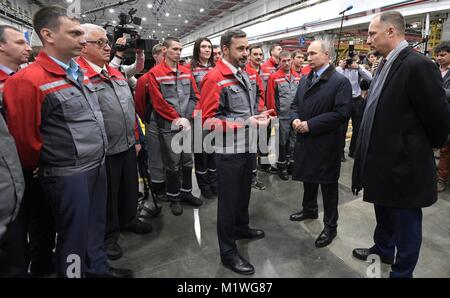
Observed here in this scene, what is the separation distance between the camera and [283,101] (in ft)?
13.5

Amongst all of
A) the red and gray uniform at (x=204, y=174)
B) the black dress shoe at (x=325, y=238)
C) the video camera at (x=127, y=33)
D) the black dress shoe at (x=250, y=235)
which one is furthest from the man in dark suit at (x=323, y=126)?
the video camera at (x=127, y=33)

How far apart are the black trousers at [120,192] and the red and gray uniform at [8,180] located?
103cm

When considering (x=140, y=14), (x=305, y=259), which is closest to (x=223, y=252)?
(x=305, y=259)

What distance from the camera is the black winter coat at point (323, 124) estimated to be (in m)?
2.37

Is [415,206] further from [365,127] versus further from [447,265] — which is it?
[447,265]

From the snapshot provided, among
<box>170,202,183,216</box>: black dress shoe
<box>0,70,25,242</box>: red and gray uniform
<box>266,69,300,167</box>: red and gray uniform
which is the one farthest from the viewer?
<box>266,69,300,167</box>: red and gray uniform

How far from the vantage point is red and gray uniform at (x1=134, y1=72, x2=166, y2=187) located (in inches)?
122

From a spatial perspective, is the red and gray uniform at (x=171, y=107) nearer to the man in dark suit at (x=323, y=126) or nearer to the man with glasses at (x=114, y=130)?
the man with glasses at (x=114, y=130)

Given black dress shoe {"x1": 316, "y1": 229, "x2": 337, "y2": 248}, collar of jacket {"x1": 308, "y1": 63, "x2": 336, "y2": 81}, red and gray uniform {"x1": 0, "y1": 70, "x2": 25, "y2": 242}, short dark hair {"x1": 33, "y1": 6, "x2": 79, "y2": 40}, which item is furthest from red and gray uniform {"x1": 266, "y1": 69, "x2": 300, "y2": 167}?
red and gray uniform {"x1": 0, "y1": 70, "x2": 25, "y2": 242}

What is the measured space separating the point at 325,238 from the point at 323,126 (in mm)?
1019

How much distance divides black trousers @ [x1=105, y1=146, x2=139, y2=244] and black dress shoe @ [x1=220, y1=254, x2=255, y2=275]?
3.25 feet

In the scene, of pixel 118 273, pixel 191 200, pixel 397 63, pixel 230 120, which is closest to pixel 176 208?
pixel 191 200

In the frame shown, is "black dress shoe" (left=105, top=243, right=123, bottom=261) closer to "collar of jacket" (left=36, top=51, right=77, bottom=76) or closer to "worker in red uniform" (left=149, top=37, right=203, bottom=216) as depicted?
"worker in red uniform" (left=149, top=37, right=203, bottom=216)
